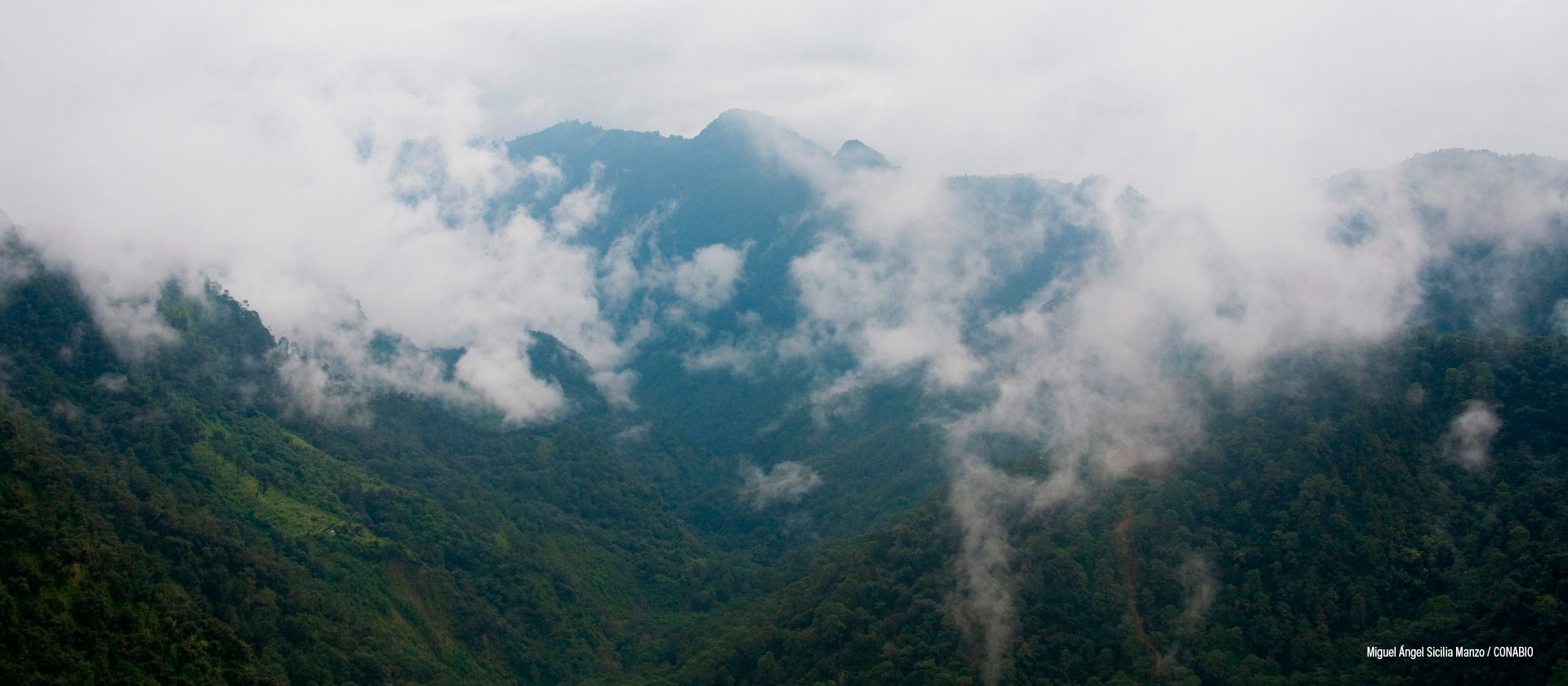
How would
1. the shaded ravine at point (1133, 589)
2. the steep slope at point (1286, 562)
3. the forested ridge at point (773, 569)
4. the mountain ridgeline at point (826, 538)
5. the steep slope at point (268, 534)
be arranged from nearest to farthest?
the steep slope at point (268, 534) → the forested ridge at point (773, 569) → the mountain ridgeline at point (826, 538) → the steep slope at point (1286, 562) → the shaded ravine at point (1133, 589)

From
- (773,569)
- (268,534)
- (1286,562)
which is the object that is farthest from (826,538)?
(268,534)

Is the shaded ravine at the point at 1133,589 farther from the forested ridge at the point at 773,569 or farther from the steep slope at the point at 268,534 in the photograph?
the steep slope at the point at 268,534

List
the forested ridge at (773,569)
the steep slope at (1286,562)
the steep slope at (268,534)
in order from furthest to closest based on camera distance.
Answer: the steep slope at (1286,562)
the forested ridge at (773,569)
the steep slope at (268,534)

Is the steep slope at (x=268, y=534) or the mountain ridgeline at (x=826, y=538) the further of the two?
the mountain ridgeline at (x=826, y=538)

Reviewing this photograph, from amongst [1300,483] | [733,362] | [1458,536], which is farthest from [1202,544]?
[733,362]

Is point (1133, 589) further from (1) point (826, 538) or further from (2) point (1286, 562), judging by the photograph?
(1) point (826, 538)

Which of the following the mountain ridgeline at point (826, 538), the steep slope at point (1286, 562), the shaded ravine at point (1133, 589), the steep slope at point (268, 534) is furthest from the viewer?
the shaded ravine at point (1133, 589)

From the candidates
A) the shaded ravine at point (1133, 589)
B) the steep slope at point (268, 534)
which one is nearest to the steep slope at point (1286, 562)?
the shaded ravine at point (1133, 589)

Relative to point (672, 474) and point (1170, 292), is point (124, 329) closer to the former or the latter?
point (672, 474)

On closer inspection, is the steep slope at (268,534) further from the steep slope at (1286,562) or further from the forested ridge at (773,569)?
the steep slope at (1286,562)

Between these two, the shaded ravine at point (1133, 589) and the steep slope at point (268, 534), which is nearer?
the steep slope at point (268, 534)
